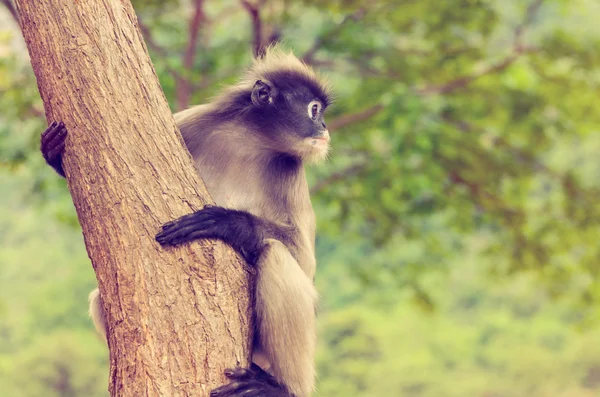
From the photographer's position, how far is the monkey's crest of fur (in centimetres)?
367

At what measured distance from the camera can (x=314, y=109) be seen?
3.65 m

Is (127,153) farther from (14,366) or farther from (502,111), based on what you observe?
(14,366)

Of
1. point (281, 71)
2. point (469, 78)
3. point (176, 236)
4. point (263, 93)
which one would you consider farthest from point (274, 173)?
point (469, 78)

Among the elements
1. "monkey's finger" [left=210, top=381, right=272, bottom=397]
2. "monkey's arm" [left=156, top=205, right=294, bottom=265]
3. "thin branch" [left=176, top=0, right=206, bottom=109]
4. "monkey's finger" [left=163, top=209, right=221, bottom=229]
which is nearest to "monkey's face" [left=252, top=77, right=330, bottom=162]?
"monkey's arm" [left=156, top=205, right=294, bottom=265]

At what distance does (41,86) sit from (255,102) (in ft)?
4.25

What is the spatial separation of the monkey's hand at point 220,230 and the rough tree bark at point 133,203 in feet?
0.12

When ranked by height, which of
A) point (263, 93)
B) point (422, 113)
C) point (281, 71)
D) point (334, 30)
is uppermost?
point (334, 30)

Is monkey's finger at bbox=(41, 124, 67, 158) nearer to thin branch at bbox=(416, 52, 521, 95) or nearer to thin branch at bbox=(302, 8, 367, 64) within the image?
thin branch at bbox=(302, 8, 367, 64)

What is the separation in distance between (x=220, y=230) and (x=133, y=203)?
0.36 meters

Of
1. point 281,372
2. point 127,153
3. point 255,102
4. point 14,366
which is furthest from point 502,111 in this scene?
point 14,366

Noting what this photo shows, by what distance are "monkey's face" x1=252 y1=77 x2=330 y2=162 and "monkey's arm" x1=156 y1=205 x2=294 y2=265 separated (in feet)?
1.41

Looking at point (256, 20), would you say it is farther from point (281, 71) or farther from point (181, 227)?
point (181, 227)

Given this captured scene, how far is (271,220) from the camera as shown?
10.9 feet

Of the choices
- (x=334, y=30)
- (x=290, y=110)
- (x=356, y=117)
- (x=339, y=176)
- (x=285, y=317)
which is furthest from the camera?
(x=339, y=176)
